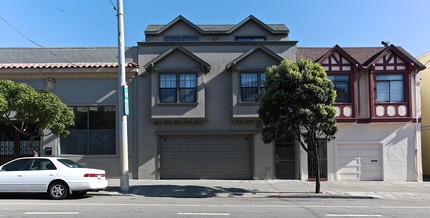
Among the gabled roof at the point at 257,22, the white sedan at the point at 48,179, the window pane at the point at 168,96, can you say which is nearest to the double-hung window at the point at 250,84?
the window pane at the point at 168,96

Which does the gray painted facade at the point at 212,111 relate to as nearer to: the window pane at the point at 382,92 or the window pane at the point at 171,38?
the window pane at the point at 382,92

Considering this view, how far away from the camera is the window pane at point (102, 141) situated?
19234mm

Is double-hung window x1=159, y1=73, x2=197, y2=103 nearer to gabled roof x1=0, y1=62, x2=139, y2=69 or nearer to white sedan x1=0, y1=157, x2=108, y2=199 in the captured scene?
gabled roof x1=0, y1=62, x2=139, y2=69

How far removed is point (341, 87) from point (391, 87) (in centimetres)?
252

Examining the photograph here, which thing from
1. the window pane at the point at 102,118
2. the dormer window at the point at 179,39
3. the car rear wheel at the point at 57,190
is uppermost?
the dormer window at the point at 179,39

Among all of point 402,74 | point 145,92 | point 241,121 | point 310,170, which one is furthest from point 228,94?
point 402,74

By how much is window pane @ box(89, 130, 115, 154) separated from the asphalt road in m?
5.71

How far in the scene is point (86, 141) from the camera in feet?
63.2

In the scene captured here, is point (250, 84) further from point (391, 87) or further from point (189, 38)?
point (391, 87)

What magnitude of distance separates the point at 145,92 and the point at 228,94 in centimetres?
400

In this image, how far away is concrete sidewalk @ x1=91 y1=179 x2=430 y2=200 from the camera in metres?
14.6

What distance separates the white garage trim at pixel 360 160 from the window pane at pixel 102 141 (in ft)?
35.8

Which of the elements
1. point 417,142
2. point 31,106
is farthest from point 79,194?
point 417,142

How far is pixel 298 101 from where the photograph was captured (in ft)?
48.2
